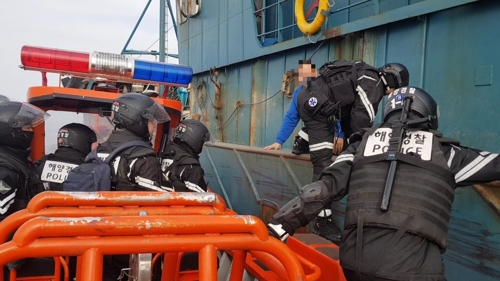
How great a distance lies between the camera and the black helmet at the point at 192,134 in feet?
13.9

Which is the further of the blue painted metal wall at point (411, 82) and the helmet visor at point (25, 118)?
the blue painted metal wall at point (411, 82)

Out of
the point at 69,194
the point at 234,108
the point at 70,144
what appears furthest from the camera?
the point at 234,108

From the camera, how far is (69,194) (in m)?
1.95

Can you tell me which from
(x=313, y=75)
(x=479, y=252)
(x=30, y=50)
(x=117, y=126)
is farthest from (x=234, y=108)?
(x=479, y=252)

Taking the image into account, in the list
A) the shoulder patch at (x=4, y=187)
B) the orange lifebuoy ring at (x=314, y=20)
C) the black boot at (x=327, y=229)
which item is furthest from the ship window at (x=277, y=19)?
the shoulder patch at (x=4, y=187)

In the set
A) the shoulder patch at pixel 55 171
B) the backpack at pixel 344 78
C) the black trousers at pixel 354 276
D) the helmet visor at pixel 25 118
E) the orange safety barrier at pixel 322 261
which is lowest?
the orange safety barrier at pixel 322 261

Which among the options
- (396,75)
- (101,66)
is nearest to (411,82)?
(396,75)

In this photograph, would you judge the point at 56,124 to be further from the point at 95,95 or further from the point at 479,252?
the point at 479,252

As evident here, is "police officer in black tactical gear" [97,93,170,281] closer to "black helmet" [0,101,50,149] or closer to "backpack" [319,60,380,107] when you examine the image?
"black helmet" [0,101,50,149]

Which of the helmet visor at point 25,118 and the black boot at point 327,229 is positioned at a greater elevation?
the helmet visor at point 25,118

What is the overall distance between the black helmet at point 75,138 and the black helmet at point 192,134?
882 mm

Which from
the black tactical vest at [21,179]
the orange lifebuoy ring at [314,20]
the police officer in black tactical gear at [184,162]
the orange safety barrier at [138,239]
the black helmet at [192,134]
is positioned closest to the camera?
the orange safety barrier at [138,239]

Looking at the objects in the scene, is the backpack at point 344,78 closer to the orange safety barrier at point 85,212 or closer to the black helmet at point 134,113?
the black helmet at point 134,113

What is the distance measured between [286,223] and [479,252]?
1.73 meters
